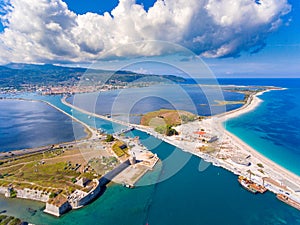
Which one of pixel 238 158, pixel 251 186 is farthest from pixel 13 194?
pixel 238 158

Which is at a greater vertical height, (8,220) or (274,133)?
(274,133)

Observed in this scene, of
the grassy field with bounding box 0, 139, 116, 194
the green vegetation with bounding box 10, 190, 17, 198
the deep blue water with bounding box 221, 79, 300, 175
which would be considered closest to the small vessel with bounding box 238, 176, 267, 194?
the deep blue water with bounding box 221, 79, 300, 175

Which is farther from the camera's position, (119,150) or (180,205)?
(119,150)

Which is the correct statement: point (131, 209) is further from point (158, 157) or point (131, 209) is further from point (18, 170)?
point (18, 170)

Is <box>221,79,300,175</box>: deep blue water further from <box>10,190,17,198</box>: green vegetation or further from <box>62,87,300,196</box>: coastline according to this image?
<box>10,190,17,198</box>: green vegetation

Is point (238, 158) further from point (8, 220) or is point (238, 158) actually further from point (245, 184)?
point (8, 220)

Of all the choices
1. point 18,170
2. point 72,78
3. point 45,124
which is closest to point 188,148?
point 18,170

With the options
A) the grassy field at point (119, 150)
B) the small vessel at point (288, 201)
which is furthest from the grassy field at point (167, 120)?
the small vessel at point (288, 201)

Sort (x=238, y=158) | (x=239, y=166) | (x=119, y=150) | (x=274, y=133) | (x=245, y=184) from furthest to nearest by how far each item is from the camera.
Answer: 1. (x=274, y=133)
2. (x=119, y=150)
3. (x=238, y=158)
4. (x=239, y=166)
5. (x=245, y=184)

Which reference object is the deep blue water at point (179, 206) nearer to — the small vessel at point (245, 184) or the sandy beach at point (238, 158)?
the small vessel at point (245, 184)

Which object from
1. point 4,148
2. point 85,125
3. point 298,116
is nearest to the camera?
point 4,148

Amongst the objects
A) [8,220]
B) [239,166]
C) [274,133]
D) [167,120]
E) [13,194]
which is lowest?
[13,194]
